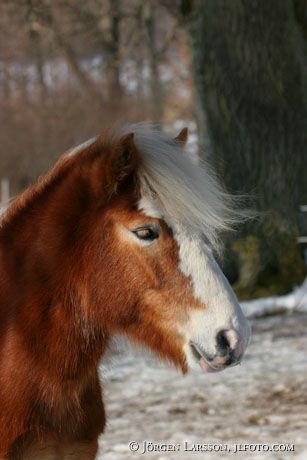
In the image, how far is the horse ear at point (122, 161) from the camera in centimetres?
339

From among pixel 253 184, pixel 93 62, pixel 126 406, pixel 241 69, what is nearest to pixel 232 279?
pixel 253 184

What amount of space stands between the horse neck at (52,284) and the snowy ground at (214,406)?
5.54 feet

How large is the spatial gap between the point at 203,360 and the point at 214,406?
10.7ft

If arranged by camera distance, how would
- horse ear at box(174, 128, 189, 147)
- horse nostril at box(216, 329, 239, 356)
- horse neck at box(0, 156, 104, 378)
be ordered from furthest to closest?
1. horse ear at box(174, 128, 189, 147)
2. horse neck at box(0, 156, 104, 378)
3. horse nostril at box(216, 329, 239, 356)

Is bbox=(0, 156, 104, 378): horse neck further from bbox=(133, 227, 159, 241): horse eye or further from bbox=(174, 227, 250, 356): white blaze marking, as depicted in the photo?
bbox=(174, 227, 250, 356): white blaze marking

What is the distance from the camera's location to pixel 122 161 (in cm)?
342

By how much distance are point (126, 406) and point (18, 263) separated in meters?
3.23

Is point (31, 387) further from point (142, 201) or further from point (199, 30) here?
point (199, 30)

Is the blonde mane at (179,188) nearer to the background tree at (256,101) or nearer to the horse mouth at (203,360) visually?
the horse mouth at (203,360)

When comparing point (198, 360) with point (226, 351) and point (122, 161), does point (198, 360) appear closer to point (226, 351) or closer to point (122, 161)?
point (226, 351)

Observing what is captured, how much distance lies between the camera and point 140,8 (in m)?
20.7

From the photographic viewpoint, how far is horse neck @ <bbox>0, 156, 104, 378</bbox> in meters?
3.48

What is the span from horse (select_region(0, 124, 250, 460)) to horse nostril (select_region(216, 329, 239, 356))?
0.16 ft

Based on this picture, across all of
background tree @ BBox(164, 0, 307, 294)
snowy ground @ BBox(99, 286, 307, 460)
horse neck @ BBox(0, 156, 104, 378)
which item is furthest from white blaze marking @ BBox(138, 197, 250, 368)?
background tree @ BBox(164, 0, 307, 294)
